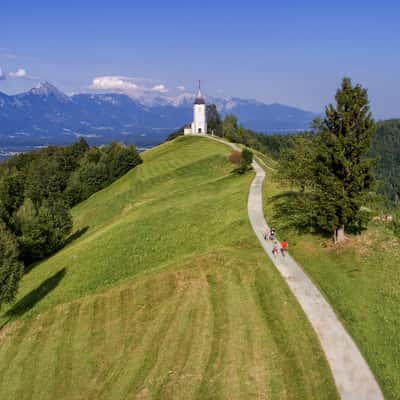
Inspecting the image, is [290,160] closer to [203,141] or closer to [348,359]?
[348,359]

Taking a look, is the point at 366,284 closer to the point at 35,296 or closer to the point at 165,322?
the point at 165,322

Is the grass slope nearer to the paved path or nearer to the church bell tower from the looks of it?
the paved path

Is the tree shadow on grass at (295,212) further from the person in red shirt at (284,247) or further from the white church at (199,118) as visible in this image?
the white church at (199,118)

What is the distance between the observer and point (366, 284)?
25.6 metres

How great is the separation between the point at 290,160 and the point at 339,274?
18497 mm

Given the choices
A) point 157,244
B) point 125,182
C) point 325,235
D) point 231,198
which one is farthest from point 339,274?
point 125,182

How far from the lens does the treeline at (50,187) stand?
51.0 metres

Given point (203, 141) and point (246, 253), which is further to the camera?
point (203, 141)

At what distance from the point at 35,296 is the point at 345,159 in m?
30.8

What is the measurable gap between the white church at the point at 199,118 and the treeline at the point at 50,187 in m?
35.5

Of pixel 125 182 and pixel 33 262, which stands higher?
pixel 125 182

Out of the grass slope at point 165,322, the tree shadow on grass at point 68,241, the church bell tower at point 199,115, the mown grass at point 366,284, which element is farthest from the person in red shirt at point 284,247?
the church bell tower at point 199,115

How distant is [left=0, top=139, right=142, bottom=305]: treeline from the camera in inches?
2007

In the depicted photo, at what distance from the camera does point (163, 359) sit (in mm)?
21625
